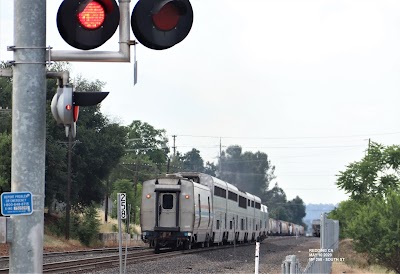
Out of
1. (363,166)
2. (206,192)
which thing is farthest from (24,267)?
(363,166)

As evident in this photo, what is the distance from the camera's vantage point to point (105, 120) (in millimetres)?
62625

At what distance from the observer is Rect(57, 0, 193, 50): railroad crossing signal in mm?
6105

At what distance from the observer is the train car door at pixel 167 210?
123ft

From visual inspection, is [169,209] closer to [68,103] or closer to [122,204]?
[122,204]

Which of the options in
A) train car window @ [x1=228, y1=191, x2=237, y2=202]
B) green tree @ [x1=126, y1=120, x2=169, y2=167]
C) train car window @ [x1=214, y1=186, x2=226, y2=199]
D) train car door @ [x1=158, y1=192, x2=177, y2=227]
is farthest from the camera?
green tree @ [x1=126, y1=120, x2=169, y2=167]

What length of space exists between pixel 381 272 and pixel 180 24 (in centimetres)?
3094

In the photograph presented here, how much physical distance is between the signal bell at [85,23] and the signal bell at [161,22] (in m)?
0.23

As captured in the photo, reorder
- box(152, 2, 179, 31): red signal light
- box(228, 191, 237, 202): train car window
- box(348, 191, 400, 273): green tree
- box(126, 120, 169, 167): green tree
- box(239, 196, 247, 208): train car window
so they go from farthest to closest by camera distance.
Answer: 1. box(126, 120, 169, 167): green tree
2. box(239, 196, 247, 208): train car window
3. box(228, 191, 237, 202): train car window
4. box(348, 191, 400, 273): green tree
5. box(152, 2, 179, 31): red signal light

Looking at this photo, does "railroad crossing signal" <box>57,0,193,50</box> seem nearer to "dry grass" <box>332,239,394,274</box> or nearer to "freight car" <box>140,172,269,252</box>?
"dry grass" <box>332,239,394,274</box>

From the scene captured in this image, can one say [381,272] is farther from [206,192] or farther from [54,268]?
[54,268]

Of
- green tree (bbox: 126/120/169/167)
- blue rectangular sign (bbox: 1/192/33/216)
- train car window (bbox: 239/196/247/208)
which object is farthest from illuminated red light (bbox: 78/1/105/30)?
green tree (bbox: 126/120/169/167)

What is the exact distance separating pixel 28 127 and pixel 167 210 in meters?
32.0

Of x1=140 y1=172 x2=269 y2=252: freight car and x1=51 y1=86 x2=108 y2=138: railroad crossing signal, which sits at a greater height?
x1=51 y1=86 x2=108 y2=138: railroad crossing signal

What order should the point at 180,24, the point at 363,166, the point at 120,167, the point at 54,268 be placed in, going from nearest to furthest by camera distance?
the point at 180,24 < the point at 54,268 < the point at 363,166 < the point at 120,167
